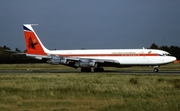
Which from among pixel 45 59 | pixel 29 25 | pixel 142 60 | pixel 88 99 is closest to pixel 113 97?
pixel 88 99

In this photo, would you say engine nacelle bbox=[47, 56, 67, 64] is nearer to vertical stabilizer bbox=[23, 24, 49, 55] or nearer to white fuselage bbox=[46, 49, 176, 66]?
white fuselage bbox=[46, 49, 176, 66]

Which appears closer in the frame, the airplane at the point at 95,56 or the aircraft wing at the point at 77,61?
the airplane at the point at 95,56

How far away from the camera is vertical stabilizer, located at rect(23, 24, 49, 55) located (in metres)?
57.7

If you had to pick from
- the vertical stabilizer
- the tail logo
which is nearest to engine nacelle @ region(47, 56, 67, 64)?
the vertical stabilizer

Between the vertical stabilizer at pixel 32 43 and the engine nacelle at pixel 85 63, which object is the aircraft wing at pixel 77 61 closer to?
the engine nacelle at pixel 85 63

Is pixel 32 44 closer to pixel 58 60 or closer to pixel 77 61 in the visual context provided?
pixel 58 60

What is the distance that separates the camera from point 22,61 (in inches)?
4719

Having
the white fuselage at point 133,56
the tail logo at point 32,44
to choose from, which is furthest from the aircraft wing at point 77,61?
the tail logo at point 32,44

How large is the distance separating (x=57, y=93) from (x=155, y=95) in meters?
5.38

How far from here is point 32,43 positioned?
57938 millimetres

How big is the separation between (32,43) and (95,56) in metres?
10.6

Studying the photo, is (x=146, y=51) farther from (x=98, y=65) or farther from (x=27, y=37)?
(x=27, y=37)

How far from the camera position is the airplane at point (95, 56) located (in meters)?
51.5

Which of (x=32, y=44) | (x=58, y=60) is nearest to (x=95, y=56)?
(x=58, y=60)
